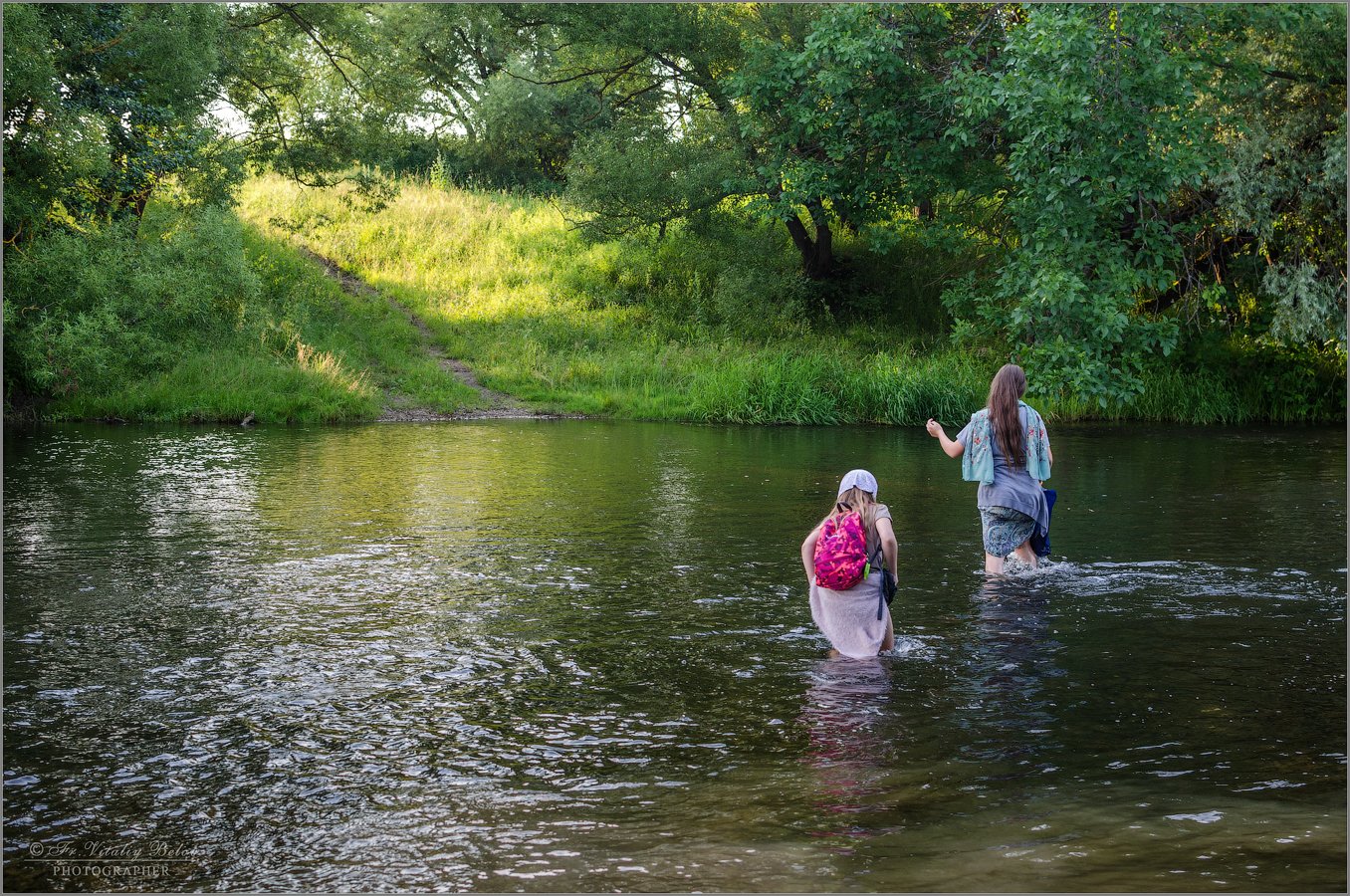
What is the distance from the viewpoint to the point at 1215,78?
85.6ft

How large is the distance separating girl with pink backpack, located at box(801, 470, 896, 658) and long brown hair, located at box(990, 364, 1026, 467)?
291 centimetres

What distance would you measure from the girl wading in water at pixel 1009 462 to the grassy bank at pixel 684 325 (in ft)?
54.4

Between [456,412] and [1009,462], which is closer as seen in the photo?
[1009,462]

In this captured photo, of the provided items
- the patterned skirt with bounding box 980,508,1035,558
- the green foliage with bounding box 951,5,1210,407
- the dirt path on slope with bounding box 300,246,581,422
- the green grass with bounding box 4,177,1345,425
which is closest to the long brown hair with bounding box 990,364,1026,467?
the patterned skirt with bounding box 980,508,1035,558

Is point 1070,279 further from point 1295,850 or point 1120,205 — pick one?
point 1295,850

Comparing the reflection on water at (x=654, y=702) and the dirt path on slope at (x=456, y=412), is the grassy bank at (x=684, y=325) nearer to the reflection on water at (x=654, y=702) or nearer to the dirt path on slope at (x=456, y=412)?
the dirt path on slope at (x=456, y=412)

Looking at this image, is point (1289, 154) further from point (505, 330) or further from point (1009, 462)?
point (505, 330)

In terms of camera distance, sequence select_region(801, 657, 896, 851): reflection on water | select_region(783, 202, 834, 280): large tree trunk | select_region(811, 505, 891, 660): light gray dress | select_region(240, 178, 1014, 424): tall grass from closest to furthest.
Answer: select_region(801, 657, 896, 851): reflection on water < select_region(811, 505, 891, 660): light gray dress < select_region(240, 178, 1014, 424): tall grass < select_region(783, 202, 834, 280): large tree trunk

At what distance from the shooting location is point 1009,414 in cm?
1119

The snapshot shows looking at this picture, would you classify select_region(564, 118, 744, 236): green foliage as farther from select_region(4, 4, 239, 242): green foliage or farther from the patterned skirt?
the patterned skirt

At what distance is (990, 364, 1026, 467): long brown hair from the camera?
1112cm

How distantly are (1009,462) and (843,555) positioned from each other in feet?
11.1

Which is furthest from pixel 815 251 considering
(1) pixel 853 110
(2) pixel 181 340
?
(2) pixel 181 340

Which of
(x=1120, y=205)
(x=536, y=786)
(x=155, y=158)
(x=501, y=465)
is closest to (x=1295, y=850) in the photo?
(x=536, y=786)
